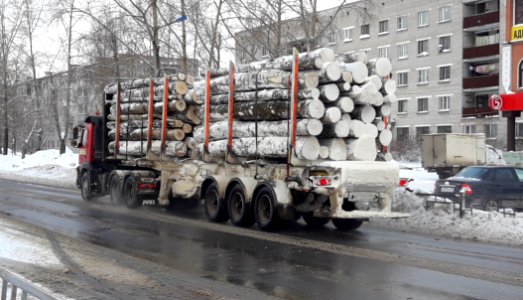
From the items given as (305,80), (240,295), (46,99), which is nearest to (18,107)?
(46,99)

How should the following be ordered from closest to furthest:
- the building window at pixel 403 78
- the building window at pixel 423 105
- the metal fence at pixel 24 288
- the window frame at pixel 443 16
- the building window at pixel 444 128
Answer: the metal fence at pixel 24 288 < the building window at pixel 444 128 < the window frame at pixel 443 16 < the building window at pixel 423 105 < the building window at pixel 403 78

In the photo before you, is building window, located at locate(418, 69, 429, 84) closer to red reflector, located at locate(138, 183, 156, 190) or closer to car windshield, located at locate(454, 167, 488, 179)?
car windshield, located at locate(454, 167, 488, 179)

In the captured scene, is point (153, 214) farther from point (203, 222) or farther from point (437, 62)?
point (437, 62)

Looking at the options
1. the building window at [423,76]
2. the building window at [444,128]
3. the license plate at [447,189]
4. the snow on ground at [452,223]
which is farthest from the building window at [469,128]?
the snow on ground at [452,223]

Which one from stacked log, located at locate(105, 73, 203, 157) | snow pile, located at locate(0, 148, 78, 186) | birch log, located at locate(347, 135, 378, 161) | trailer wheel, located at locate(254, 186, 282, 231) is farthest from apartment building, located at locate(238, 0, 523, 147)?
trailer wheel, located at locate(254, 186, 282, 231)

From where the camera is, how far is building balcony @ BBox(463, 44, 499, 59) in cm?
5128

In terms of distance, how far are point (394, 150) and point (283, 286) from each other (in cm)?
3726

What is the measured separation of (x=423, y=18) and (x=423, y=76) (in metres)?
5.11

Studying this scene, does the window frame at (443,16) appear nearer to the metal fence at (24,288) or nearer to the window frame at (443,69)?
the window frame at (443,69)

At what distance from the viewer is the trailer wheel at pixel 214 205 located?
45.3 feet

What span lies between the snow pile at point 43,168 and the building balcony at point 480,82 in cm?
3142

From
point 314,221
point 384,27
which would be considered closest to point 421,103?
point 384,27

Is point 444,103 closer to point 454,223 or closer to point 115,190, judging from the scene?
point 115,190

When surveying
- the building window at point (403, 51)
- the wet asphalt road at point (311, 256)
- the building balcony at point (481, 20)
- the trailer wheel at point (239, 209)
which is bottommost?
the wet asphalt road at point (311, 256)
